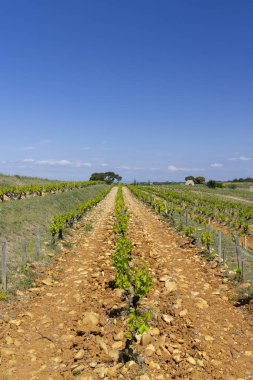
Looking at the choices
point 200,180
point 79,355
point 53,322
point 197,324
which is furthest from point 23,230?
point 200,180

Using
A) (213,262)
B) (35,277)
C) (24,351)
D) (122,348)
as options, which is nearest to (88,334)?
(122,348)

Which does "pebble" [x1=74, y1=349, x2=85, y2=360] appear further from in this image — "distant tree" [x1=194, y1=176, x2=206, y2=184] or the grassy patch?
"distant tree" [x1=194, y1=176, x2=206, y2=184]

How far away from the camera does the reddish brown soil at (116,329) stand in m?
7.21

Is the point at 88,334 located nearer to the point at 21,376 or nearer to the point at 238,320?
the point at 21,376

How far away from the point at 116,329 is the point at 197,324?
2244 millimetres

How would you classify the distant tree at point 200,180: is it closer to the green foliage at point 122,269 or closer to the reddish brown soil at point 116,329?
the reddish brown soil at point 116,329

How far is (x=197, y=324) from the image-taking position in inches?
356

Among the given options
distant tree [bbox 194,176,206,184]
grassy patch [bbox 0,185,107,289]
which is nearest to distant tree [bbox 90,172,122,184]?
distant tree [bbox 194,176,206,184]

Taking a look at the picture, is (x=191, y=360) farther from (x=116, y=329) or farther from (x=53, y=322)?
(x=53, y=322)

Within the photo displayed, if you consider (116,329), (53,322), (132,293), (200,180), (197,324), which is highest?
(200,180)

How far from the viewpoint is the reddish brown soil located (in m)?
7.21

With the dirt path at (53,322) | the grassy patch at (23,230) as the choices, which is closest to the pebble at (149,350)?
the dirt path at (53,322)

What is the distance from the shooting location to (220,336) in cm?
858

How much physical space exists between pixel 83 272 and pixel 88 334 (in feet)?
17.1
